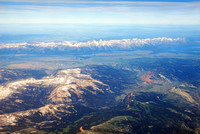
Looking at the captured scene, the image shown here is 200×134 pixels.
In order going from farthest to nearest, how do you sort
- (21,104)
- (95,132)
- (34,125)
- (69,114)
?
(21,104)
(69,114)
(34,125)
(95,132)

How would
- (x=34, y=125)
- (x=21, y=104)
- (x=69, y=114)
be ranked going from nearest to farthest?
1. (x=34, y=125)
2. (x=69, y=114)
3. (x=21, y=104)

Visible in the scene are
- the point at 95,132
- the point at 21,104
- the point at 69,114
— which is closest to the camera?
the point at 95,132

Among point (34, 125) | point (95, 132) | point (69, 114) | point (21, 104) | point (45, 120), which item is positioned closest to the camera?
point (95, 132)

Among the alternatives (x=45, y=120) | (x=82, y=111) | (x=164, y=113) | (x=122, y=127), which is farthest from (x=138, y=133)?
(x=45, y=120)

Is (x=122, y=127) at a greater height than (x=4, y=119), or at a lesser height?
lesser

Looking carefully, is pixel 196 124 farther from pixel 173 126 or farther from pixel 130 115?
pixel 130 115

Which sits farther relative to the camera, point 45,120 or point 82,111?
point 82,111

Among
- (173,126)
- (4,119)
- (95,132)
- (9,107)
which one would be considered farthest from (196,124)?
(9,107)

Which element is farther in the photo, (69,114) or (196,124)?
(69,114)

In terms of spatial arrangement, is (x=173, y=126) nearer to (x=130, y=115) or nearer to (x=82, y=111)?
(x=130, y=115)
